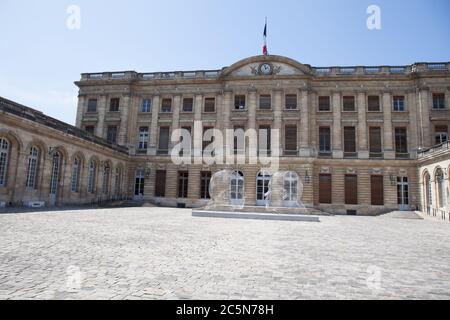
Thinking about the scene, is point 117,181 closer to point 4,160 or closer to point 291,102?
point 4,160

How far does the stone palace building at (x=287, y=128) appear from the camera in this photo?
82.2ft

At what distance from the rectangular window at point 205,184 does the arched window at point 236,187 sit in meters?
2.16

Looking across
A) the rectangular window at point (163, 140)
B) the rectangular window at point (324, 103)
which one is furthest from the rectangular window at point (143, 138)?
the rectangular window at point (324, 103)

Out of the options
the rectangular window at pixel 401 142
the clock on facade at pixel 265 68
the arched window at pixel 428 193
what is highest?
the clock on facade at pixel 265 68

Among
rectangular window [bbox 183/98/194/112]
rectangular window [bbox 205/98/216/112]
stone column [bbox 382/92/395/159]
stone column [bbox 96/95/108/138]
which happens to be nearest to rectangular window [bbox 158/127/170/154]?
rectangular window [bbox 183/98/194/112]

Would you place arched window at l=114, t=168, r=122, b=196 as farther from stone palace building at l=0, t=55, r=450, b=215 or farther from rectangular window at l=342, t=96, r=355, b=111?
rectangular window at l=342, t=96, r=355, b=111

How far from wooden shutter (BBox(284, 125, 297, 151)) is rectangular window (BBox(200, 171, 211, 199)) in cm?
726

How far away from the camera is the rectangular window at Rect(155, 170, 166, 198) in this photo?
28281 mm

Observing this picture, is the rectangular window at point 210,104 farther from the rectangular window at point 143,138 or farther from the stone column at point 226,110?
the rectangular window at point 143,138

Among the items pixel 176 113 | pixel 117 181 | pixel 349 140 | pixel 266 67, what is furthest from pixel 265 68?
pixel 117 181

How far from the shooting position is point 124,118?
29297mm

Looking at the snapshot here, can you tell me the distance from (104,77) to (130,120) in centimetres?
523

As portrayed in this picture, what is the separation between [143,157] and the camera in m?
28.8
